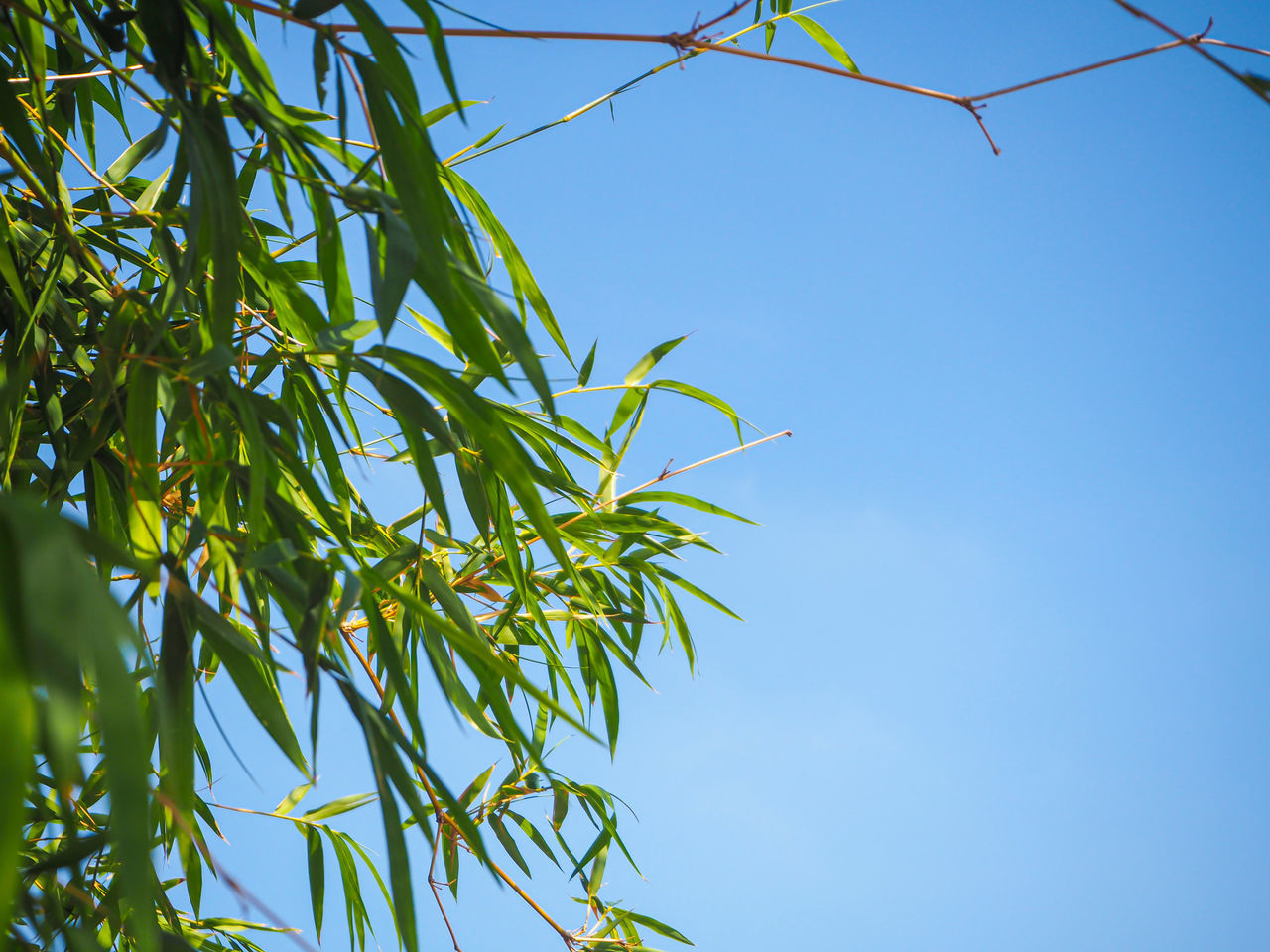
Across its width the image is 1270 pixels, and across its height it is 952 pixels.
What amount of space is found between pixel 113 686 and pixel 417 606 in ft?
0.39

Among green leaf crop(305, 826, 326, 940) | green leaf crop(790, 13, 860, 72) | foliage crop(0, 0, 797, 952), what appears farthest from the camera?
green leaf crop(305, 826, 326, 940)

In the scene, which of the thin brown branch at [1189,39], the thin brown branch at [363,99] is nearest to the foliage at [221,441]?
the thin brown branch at [363,99]

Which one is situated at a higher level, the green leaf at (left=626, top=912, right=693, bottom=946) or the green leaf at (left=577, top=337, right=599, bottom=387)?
the green leaf at (left=577, top=337, right=599, bottom=387)

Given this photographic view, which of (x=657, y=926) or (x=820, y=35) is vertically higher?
(x=820, y=35)

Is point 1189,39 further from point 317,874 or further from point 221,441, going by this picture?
point 317,874

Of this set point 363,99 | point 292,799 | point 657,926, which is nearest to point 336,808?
point 292,799

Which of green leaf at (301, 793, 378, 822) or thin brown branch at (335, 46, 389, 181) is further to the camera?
green leaf at (301, 793, 378, 822)

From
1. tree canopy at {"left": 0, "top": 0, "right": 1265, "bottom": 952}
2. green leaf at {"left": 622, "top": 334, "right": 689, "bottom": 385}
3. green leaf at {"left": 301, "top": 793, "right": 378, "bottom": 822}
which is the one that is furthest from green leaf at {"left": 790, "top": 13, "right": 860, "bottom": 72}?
green leaf at {"left": 301, "top": 793, "right": 378, "bottom": 822}

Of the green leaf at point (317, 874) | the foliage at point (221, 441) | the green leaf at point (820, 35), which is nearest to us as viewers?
the foliage at point (221, 441)

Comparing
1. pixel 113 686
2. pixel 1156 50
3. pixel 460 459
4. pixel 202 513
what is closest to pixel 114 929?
pixel 202 513

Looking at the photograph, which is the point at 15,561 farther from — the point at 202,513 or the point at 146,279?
the point at 146,279

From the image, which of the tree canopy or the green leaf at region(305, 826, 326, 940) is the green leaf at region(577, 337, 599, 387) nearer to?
the tree canopy

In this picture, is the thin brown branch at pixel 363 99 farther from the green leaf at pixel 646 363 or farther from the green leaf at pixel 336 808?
the green leaf at pixel 336 808

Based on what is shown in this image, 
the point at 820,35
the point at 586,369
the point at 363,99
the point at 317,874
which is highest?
the point at 820,35
